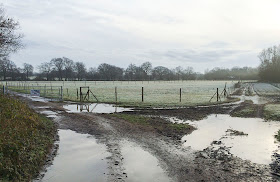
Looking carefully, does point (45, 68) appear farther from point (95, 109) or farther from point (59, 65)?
point (95, 109)

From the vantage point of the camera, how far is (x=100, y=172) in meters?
6.79

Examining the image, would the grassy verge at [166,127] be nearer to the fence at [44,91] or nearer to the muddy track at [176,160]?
the muddy track at [176,160]

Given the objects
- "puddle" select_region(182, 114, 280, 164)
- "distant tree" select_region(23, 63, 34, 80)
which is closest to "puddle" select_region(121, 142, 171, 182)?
"puddle" select_region(182, 114, 280, 164)

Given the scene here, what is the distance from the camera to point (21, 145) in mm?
7664

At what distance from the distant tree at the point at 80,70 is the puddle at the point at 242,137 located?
160000 millimetres

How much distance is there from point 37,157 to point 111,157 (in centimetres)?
237

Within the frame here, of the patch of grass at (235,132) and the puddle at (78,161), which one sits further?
the patch of grass at (235,132)

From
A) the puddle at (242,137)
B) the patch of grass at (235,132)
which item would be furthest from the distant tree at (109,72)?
Answer: the patch of grass at (235,132)

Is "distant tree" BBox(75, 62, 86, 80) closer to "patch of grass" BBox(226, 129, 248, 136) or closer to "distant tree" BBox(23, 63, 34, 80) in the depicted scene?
"distant tree" BBox(23, 63, 34, 80)

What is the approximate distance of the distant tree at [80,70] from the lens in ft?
552

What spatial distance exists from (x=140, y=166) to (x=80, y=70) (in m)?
172

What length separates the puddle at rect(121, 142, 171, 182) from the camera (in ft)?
21.1

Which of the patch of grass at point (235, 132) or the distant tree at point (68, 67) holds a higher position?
the distant tree at point (68, 67)

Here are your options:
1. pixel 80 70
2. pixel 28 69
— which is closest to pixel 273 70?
pixel 80 70
